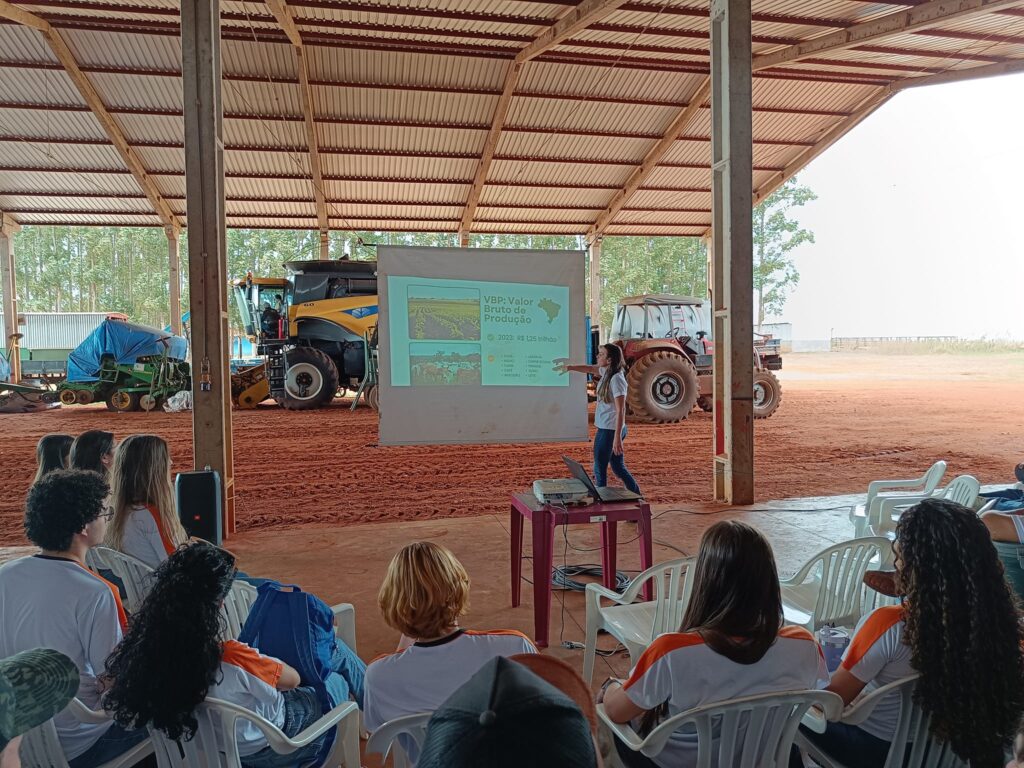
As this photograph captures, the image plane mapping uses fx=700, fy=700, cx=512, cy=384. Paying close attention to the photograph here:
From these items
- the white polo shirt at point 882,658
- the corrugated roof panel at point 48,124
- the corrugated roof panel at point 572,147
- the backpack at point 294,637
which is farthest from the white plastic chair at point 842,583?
the corrugated roof panel at point 48,124

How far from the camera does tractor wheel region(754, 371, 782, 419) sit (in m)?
12.9

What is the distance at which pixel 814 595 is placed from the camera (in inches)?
135

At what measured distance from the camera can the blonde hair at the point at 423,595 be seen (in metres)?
1.93

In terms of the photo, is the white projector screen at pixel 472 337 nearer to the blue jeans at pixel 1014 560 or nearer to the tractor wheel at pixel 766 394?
the blue jeans at pixel 1014 560

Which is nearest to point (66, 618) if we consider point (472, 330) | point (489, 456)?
point (472, 330)

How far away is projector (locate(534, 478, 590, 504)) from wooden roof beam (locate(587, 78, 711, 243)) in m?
12.2

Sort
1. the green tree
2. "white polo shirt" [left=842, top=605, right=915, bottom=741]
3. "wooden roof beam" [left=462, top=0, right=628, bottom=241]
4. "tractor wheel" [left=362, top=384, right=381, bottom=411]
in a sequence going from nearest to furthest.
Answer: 1. "white polo shirt" [left=842, top=605, right=915, bottom=741]
2. "wooden roof beam" [left=462, top=0, right=628, bottom=241]
3. "tractor wheel" [left=362, top=384, right=381, bottom=411]
4. the green tree

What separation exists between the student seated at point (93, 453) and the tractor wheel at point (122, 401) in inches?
499

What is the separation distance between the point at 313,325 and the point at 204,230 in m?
9.12

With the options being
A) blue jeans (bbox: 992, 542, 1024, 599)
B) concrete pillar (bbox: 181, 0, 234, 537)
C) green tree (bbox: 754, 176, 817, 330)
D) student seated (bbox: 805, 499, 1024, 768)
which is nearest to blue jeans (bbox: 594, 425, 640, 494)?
blue jeans (bbox: 992, 542, 1024, 599)

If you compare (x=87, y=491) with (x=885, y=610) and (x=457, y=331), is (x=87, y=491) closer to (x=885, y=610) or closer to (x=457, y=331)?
(x=885, y=610)

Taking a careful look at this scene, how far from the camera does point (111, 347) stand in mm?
15234

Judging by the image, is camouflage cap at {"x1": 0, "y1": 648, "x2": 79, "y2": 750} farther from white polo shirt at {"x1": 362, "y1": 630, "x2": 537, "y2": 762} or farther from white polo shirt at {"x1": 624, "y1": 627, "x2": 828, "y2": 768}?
white polo shirt at {"x1": 624, "y1": 627, "x2": 828, "y2": 768}

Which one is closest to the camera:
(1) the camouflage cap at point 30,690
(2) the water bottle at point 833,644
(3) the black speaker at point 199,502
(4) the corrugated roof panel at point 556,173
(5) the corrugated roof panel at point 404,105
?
(1) the camouflage cap at point 30,690
